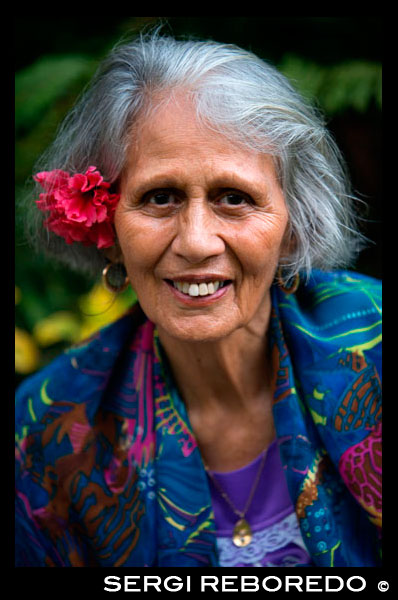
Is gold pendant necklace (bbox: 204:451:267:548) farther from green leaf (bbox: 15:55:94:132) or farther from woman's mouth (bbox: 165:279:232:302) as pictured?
green leaf (bbox: 15:55:94:132)

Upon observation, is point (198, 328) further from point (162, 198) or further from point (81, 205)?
point (81, 205)

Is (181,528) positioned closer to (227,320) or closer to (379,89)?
(227,320)

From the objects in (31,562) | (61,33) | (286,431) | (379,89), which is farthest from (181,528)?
(61,33)

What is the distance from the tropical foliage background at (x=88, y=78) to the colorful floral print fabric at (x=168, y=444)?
1084 mm

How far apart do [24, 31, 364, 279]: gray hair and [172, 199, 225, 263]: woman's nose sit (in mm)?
235

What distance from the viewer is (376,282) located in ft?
7.59

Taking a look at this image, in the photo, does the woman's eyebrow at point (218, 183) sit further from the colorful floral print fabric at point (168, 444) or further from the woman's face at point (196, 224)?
the colorful floral print fabric at point (168, 444)

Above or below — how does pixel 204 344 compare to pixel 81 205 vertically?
below

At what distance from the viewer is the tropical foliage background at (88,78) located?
132 inches

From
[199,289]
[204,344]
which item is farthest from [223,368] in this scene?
[199,289]

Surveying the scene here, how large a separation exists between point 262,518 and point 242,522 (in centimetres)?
7

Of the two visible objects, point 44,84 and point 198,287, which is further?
point 44,84

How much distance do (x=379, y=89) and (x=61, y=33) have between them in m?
2.12

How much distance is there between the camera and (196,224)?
173 centimetres
